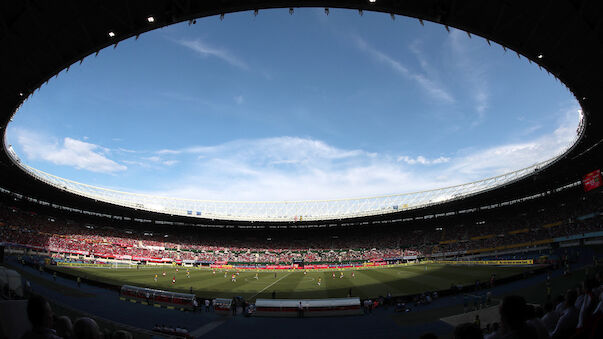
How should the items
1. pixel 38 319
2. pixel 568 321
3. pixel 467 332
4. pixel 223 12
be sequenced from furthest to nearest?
1. pixel 223 12
2. pixel 568 321
3. pixel 38 319
4. pixel 467 332

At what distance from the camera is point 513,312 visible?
3139mm

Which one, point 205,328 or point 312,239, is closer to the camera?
point 205,328

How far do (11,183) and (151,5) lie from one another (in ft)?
205

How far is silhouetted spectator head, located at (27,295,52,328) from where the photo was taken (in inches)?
122

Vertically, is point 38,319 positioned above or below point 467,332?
above

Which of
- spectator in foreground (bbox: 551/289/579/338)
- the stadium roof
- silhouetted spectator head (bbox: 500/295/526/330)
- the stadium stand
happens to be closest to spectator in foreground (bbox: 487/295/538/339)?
silhouetted spectator head (bbox: 500/295/526/330)

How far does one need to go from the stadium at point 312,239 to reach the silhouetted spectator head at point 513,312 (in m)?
0.02

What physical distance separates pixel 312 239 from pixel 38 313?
86.2m

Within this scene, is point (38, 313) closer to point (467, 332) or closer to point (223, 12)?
point (467, 332)

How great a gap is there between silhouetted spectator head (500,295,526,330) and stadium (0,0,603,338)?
0.08ft

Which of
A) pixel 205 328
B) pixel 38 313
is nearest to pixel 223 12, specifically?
pixel 38 313

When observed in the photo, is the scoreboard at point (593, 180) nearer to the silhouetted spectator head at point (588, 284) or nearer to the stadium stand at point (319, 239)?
the stadium stand at point (319, 239)

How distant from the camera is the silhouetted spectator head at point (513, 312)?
3.08m

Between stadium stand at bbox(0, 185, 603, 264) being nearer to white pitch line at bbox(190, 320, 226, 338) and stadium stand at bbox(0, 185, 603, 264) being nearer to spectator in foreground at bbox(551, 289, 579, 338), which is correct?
white pitch line at bbox(190, 320, 226, 338)
